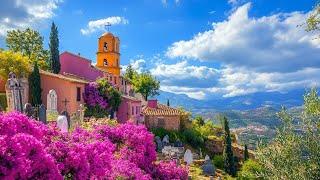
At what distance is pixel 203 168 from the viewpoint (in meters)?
47.4

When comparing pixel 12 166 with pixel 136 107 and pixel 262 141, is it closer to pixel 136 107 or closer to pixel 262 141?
pixel 262 141

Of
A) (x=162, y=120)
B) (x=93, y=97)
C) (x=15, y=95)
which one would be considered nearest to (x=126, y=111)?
(x=162, y=120)

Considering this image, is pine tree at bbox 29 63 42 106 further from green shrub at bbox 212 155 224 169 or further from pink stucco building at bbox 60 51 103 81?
green shrub at bbox 212 155 224 169

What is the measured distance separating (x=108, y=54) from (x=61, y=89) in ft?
95.8

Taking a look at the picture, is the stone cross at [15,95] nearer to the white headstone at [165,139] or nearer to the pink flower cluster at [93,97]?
the pink flower cluster at [93,97]

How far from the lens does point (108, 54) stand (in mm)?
78750

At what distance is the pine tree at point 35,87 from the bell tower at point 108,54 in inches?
1173

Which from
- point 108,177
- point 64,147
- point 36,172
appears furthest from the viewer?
point 108,177

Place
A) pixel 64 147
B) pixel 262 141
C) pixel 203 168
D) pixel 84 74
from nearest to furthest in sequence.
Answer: pixel 64 147, pixel 262 141, pixel 203 168, pixel 84 74

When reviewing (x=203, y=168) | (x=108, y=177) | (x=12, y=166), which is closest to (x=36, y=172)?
(x=12, y=166)

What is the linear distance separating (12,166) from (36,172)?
0.91 m

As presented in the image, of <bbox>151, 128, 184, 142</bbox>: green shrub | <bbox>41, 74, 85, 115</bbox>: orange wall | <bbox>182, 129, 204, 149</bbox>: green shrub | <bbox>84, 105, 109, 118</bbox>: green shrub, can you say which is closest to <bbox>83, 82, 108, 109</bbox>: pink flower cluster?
<bbox>84, 105, 109, 118</bbox>: green shrub

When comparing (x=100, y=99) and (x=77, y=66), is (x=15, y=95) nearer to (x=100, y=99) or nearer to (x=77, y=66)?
(x=100, y=99)

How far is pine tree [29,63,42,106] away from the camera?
48.5 metres
